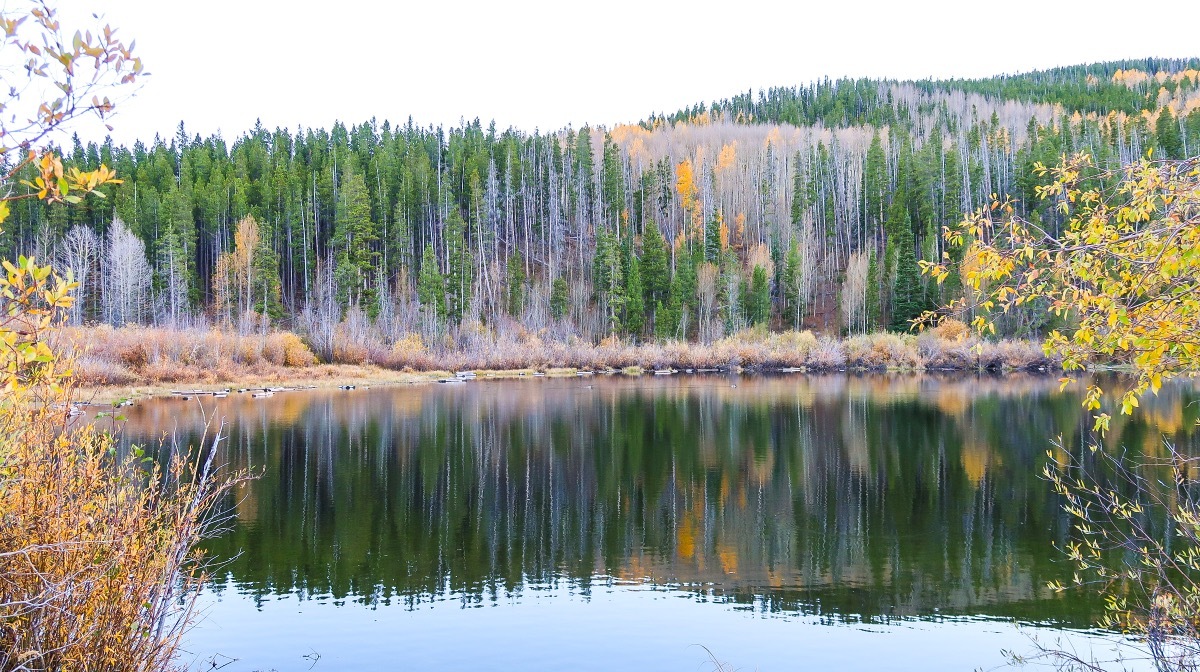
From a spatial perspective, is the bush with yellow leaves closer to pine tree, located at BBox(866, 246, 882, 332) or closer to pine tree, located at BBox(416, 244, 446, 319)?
pine tree, located at BBox(416, 244, 446, 319)

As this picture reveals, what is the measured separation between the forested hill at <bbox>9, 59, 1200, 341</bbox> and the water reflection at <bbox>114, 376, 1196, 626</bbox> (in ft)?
102

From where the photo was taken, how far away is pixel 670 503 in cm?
1622

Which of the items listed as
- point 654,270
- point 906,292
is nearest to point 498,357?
point 654,270

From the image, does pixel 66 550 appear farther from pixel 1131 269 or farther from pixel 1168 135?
pixel 1168 135

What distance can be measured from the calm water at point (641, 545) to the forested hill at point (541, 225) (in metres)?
35.1

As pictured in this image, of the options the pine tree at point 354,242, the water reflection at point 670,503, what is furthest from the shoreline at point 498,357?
the pine tree at point 354,242

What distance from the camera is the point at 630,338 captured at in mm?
66625

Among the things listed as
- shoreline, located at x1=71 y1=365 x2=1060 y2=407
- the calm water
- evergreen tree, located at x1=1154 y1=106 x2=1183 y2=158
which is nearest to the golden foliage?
the calm water

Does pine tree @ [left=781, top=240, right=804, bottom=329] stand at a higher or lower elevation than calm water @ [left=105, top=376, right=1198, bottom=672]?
higher

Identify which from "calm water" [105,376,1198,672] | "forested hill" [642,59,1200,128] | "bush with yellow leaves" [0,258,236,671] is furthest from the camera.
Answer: "forested hill" [642,59,1200,128]

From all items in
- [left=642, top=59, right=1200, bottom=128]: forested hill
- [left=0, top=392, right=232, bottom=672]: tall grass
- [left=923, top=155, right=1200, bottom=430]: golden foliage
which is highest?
[left=642, top=59, right=1200, bottom=128]: forested hill

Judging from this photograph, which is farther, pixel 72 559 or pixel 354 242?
pixel 354 242

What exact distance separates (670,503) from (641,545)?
9.57ft

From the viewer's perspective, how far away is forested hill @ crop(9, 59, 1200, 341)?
220 feet
